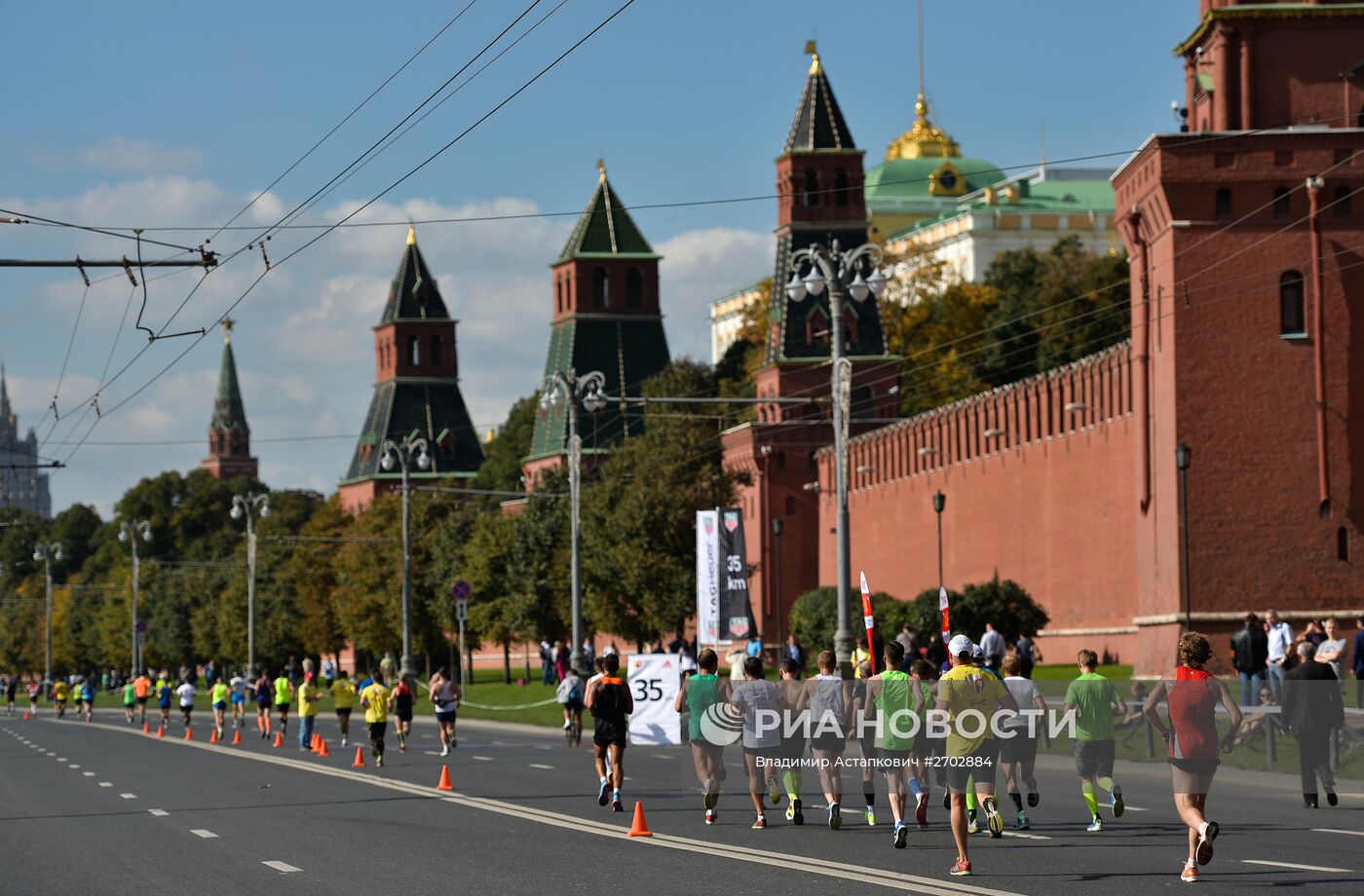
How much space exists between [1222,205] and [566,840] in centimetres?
3243

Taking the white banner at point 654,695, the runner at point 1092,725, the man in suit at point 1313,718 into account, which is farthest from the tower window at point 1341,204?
the runner at point 1092,725

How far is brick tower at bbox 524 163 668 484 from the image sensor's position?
121m

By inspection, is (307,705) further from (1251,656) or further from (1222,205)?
(1222,205)

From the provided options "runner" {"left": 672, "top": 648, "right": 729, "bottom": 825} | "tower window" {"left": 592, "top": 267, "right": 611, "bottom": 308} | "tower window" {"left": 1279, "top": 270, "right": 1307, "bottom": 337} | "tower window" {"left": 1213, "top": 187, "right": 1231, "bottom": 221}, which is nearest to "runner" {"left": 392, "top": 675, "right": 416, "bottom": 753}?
"runner" {"left": 672, "top": 648, "right": 729, "bottom": 825}

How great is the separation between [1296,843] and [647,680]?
60.6 ft

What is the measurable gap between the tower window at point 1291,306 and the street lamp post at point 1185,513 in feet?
11.1

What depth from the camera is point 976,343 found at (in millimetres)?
93125

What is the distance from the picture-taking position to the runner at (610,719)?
21.9m

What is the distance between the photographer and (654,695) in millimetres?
35750

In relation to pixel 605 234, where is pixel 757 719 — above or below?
below

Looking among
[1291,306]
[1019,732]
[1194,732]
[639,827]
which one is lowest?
[639,827]

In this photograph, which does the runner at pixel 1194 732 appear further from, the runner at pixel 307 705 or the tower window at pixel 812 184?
the tower window at pixel 812 184

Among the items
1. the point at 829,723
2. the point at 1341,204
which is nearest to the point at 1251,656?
the point at 829,723

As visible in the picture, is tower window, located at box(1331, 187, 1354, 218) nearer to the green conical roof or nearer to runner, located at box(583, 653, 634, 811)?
runner, located at box(583, 653, 634, 811)
